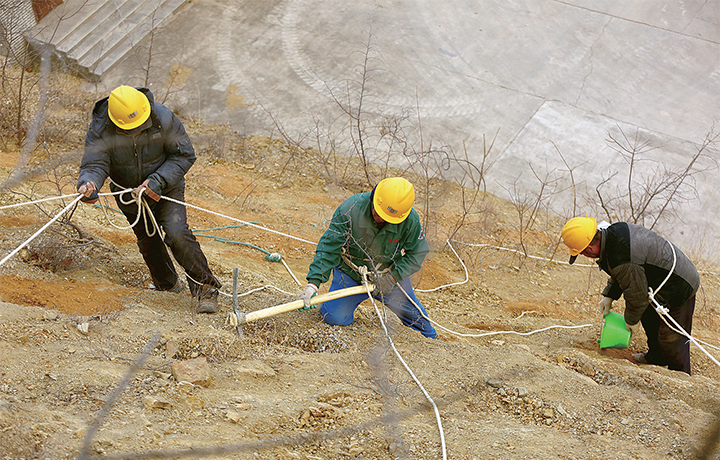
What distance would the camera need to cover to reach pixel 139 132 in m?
3.85

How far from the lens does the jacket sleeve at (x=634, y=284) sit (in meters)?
3.96

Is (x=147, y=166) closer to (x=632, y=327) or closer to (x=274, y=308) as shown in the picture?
(x=274, y=308)

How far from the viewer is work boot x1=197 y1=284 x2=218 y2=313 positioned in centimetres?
416

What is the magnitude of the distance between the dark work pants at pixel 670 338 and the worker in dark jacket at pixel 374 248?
1.92m

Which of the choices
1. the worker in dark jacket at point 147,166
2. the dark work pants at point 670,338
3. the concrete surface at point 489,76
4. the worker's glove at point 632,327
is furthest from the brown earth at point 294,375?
the concrete surface at point 489,76

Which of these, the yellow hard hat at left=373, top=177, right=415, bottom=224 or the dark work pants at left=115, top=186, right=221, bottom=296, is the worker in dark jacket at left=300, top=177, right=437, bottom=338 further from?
the dark work pants at left=115, top=186, right=221, bottom=296

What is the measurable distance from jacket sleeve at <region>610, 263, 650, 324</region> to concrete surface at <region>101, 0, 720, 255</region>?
3.83m

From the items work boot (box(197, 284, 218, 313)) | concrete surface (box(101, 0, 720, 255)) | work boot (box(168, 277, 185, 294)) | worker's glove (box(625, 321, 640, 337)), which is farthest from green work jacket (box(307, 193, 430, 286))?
concrete surface (box(101, 0, 720, 255))

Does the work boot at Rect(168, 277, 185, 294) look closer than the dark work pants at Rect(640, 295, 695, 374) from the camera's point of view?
No

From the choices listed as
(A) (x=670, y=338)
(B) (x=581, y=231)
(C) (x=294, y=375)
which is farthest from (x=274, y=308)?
(A) (x=670, y=338)

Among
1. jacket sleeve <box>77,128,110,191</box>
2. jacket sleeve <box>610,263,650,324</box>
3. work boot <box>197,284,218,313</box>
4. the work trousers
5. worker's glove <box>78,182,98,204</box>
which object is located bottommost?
work boot <box>197,284,218,313</box>

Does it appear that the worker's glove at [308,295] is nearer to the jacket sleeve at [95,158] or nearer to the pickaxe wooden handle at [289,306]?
the pickaxe wooden handle at [289,306]

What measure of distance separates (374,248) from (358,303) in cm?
52

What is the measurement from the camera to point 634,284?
158 inches
